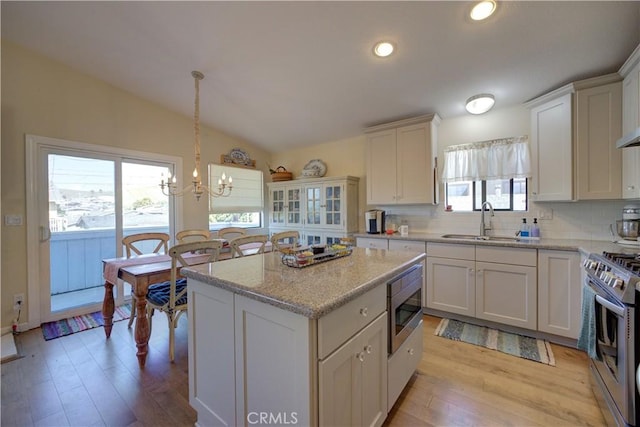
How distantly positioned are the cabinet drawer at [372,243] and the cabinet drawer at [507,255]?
99 cm

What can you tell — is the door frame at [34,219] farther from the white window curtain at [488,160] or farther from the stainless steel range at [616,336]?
the stainless steel range at [616,336]

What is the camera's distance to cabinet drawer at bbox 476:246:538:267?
241cm

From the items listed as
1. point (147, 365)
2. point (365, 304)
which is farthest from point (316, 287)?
point (147, 365)

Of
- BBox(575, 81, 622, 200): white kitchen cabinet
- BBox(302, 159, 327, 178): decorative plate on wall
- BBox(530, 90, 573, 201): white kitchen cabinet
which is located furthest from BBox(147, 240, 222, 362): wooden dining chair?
BBox(575, 81, 622, 200): white kitchen cabinet

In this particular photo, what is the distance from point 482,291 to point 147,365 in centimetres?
304

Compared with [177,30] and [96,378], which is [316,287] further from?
[177,30]

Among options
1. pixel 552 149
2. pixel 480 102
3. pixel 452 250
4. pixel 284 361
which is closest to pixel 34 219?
pixel 284 361

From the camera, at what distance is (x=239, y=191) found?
14.9 feet

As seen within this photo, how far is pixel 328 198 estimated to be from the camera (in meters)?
3.88

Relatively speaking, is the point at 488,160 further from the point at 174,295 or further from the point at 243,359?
the point at 174,295

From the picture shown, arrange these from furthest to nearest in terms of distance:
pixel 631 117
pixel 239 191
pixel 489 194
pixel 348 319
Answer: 1. pixel 239 191
2. pixel 489 194
3. pixel 631 117
4. pixel 348 319

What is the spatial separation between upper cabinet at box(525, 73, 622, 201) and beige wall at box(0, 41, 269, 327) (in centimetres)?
385

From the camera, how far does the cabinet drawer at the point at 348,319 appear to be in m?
1.01

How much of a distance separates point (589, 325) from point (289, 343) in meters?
1.92
